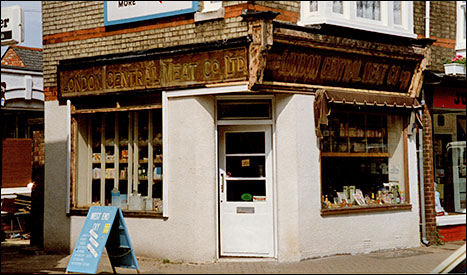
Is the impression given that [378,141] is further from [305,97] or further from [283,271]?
[283,271]

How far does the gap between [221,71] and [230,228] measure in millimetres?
2858

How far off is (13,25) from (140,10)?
2.42m

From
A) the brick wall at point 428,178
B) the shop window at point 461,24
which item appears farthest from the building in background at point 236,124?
the shop window at point 461,24

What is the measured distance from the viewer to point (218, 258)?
10.7 m

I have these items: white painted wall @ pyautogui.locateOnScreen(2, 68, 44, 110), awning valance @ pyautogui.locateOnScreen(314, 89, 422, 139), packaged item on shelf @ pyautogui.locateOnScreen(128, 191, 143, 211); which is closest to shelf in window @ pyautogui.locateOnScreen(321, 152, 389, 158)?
awning valance @ pyautogui.locateOnScreen(314, 89, 422, 139)

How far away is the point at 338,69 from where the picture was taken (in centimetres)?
1116

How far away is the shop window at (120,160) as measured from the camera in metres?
11.5

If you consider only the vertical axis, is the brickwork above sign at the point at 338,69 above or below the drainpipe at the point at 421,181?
above

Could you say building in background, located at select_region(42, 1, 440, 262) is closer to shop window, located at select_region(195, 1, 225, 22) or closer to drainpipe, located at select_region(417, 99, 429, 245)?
shop window, located at select_region(195, 1, 225, 22)

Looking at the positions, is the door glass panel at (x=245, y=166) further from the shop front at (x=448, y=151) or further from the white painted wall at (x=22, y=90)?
the white painted wall at (x=22, y=90)

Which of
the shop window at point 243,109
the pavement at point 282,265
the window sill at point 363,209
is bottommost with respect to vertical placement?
the pavement at point 282,265

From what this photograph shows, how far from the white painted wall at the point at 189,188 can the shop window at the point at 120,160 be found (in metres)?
0.55

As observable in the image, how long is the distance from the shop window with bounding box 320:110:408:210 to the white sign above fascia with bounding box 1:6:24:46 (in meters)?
5.69

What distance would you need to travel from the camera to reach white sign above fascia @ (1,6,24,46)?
395 inches
